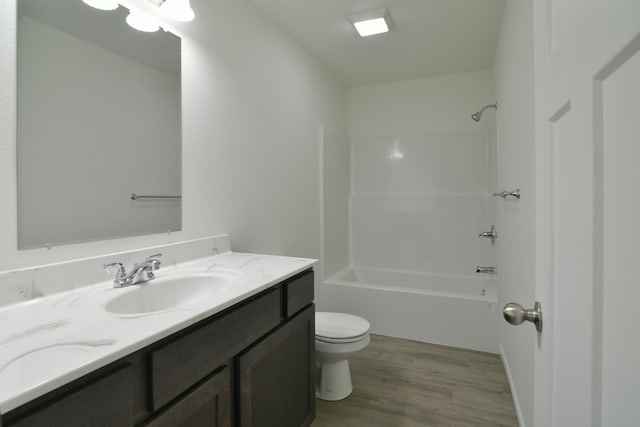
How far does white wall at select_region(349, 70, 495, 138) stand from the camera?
339 centimetres

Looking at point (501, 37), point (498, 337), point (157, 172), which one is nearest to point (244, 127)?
point (157, 172)

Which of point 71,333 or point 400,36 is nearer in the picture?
point 71,333

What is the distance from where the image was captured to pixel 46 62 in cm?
116

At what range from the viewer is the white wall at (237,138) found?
3.50 feet

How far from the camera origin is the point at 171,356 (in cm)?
89

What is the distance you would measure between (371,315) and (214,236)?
1.83 m

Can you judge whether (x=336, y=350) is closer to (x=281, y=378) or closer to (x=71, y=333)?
(x=281, y=378)

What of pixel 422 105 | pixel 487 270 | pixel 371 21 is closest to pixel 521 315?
pixel 371 21

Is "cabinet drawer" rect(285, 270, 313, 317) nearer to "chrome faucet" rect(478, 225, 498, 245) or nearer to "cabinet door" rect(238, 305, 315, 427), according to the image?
"cabinet door" rect(238, 305, 315, 427)

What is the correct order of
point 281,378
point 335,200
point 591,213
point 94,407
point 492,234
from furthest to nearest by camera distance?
point 335,200 → point 492,234 → point 281,378 → point 94,407 → point 591,213

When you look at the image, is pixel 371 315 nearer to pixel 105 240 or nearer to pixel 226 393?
pixel 226 393

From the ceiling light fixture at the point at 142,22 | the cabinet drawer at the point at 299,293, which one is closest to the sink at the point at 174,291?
the cabinet drawer at the point at 299,293

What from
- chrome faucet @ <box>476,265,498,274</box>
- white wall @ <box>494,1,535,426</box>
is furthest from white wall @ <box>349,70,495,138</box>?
chrome faucet @ <box>476,265,498,274</box>

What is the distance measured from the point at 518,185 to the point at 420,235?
5.93 feet
